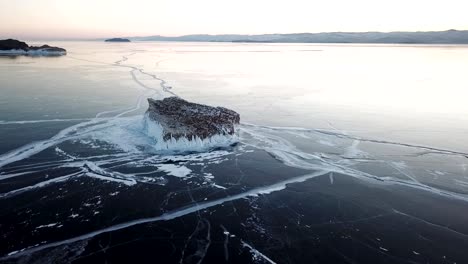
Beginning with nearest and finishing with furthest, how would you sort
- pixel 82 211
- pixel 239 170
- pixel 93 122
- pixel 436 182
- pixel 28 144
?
pixel 82 211
pixel 436 182
pixel 239 170
pixel 28 144
pixel 93 122

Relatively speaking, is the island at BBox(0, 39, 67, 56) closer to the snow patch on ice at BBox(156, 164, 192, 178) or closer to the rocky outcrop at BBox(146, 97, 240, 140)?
the rocky outcrop at BBox(146, 97, 240, 140)

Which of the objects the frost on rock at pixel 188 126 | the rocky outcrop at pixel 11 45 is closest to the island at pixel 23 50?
the rocky outcrop at pixel 11 45

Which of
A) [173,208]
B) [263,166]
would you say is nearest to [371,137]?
[263,166]

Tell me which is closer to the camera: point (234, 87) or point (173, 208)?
point (173, 208)

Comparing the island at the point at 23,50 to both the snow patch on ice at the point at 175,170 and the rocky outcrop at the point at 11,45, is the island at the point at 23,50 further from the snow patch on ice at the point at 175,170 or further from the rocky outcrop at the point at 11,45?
the snow patch on ice at the point at 175,170

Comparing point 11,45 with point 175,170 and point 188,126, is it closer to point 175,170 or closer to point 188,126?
point 188,126

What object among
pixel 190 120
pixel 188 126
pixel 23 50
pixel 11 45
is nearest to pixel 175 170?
pixel 188 126

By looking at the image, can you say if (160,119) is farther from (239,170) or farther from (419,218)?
(419,218)
